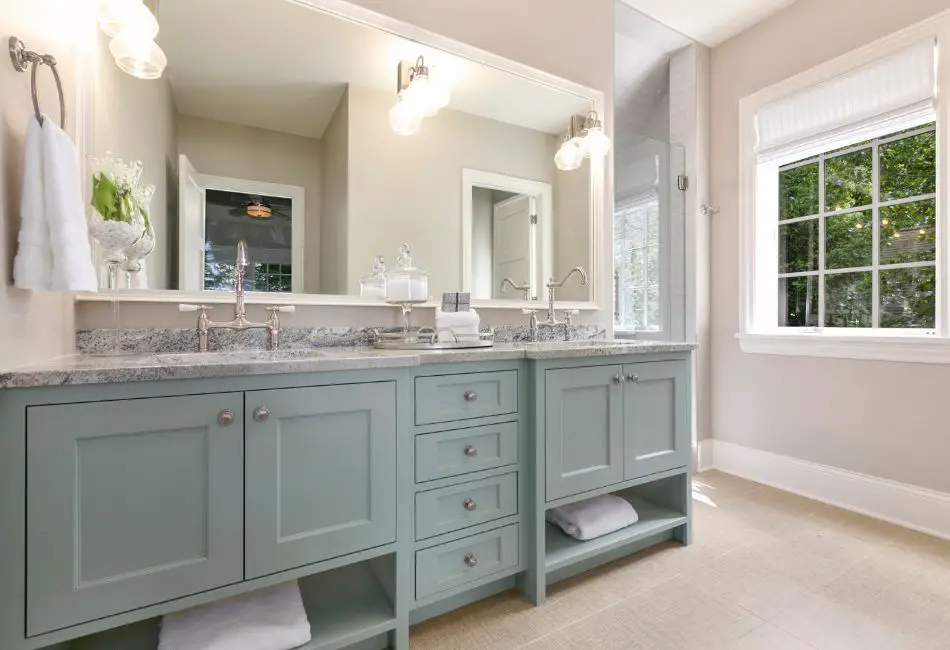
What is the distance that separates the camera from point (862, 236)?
96.0 inches

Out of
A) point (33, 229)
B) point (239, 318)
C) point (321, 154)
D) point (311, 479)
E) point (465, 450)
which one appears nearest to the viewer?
point (33, 229)

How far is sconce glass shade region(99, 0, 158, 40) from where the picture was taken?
52.5 inches

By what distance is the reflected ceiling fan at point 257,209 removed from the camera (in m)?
1.63

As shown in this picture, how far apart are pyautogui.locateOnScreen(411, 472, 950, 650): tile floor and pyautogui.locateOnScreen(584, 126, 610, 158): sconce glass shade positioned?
1.86 meters

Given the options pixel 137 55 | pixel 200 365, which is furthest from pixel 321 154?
pixel 200 365

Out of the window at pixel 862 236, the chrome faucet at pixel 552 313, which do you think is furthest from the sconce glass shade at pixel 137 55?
the window at pixel 862 236

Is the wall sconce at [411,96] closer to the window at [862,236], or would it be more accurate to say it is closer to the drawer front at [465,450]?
the drawer front at [465,450]

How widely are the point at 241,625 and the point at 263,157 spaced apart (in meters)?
1.46

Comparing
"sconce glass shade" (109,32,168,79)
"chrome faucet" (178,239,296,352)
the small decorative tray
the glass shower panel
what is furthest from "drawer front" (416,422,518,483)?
the glass shower panel

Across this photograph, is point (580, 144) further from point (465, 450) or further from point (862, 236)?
point (465, 450)

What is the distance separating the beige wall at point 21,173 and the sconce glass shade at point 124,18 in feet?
0.31

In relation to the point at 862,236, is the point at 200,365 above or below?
below

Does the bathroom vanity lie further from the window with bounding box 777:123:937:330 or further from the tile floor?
the window with bounding box 777:123:937:330

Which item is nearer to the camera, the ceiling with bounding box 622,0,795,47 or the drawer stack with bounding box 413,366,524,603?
the drawer stack with bounding box 413,366,524,603
